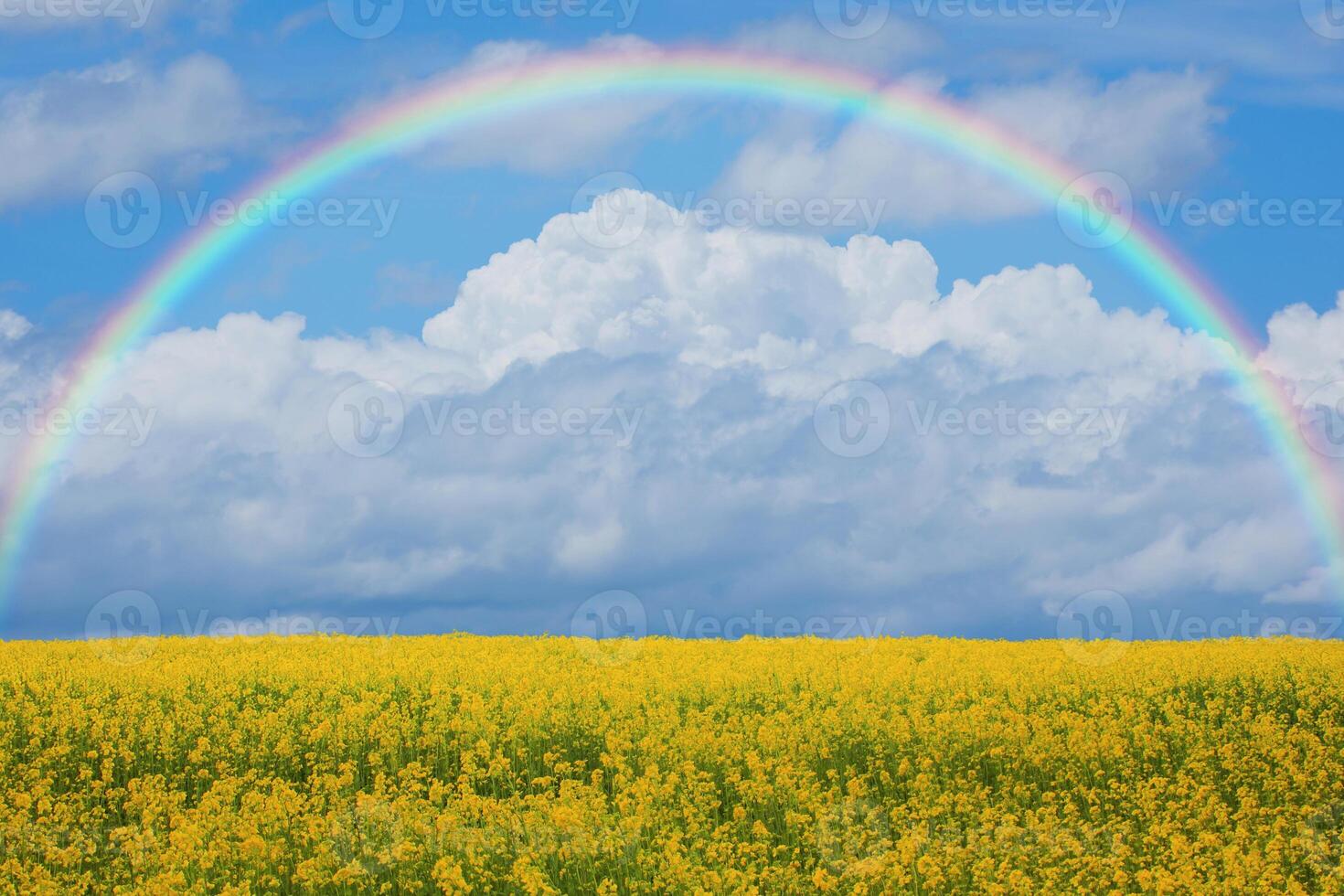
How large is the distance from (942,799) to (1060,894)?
7.82ft

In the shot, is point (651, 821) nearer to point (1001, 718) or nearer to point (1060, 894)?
point (1060, 894)

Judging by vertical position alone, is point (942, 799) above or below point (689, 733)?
below

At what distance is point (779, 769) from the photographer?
1528 centimetres

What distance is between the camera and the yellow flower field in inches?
509

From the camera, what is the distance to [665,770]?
16344mm

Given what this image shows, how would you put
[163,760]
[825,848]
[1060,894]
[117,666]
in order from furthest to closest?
[117,666]
[163,760]
[825,848]
[1060,894]

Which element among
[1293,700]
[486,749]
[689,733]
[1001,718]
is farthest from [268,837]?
[1293,700]

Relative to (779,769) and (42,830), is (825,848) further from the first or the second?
(42,830)

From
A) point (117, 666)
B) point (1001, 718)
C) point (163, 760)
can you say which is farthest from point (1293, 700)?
point (117, 666)

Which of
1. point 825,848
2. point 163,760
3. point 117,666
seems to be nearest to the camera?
point 825,848

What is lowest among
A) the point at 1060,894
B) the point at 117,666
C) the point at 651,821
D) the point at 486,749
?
the point at 1060,894

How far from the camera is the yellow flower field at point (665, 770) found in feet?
42.4

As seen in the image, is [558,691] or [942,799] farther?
[558,691]

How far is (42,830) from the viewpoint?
14.9 metres
